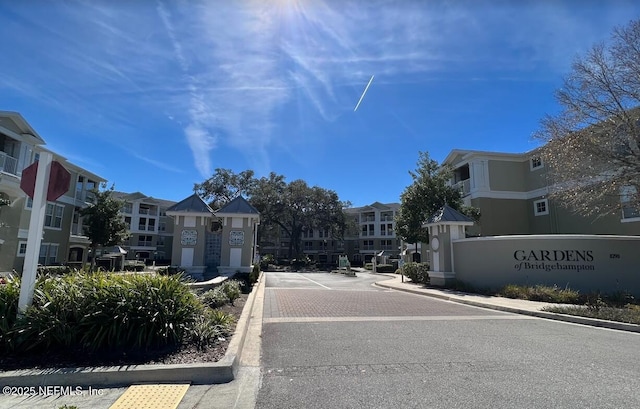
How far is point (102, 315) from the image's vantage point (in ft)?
18.8

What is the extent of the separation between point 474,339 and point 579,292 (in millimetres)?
10084

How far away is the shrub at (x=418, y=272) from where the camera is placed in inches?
→ 898

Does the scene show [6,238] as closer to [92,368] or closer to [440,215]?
[92,368]

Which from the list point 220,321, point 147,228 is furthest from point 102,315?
point 147,228

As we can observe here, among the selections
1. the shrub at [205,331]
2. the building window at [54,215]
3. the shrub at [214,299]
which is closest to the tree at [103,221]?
the building window at [54,215]

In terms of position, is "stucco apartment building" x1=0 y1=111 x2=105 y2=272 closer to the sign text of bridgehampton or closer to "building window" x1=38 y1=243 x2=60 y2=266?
"building window" x1=38 y1=243 x2=60 y2=266

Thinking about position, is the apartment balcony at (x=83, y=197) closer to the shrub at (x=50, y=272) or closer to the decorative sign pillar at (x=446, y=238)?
the shrub at (x=50, y=272)

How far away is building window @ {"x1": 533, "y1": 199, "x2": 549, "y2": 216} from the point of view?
28703mm

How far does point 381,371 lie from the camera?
216 inches

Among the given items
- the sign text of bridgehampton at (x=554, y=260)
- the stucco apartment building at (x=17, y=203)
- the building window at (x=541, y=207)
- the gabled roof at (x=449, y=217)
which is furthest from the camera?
the building window at (x=541, y=207)

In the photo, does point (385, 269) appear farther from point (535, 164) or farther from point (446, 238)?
point (446, 238)

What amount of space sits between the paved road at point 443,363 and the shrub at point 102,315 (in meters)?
1.74

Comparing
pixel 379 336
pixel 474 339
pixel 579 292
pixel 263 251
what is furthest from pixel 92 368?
pixel 263 251

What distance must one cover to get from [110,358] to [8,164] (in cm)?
2468
